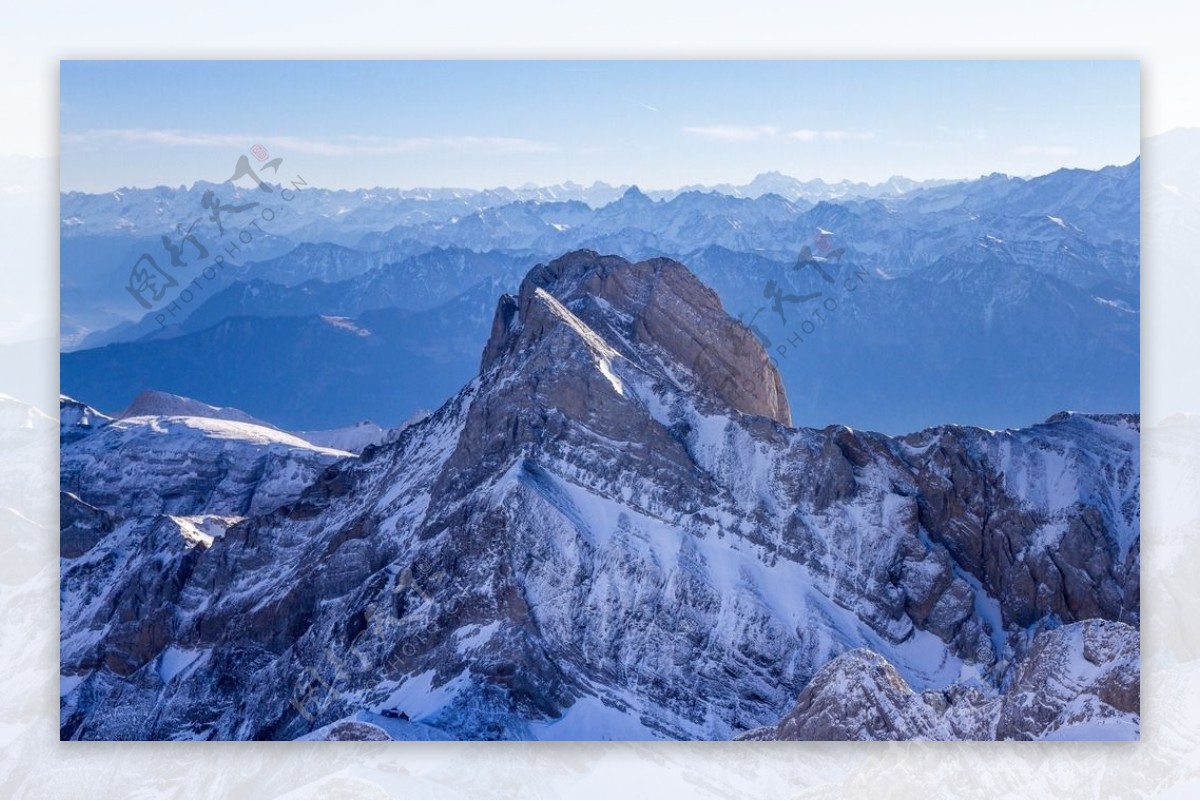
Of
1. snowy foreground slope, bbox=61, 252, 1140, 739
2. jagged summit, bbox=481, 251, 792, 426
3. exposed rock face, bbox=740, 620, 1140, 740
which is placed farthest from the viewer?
jagged summit, bbox=481, 251, 792, 426

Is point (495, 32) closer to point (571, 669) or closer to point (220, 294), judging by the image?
point (571, 669)

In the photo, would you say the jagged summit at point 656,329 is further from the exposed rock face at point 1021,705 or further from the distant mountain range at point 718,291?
the exposed rock face at point 1021,705

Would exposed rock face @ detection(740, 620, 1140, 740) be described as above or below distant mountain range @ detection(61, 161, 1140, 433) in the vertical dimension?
below

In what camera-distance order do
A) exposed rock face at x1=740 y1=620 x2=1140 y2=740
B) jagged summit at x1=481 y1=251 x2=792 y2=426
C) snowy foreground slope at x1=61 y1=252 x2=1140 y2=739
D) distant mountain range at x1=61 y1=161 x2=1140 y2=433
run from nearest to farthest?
exposed rock face at x1=740 y1=620 x2=1140 y2=740 < snowy foreground slope at x1=61 y1=252 x2=1140 y2=739 < distant mountain range at x1=61 y1=161 x2=1140 y2=433 < jagged summit at x1=481 y1=251 x2=792 y2=426

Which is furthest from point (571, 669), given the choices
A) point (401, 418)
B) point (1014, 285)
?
point (1014, 285)

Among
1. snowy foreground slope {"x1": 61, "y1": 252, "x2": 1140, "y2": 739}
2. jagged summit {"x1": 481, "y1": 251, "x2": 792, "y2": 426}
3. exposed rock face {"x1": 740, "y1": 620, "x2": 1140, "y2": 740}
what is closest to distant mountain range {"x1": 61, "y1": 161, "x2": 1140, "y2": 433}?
jagged summit {"x1": 481, "y1": 251, "x2": 792, "y2": 426}

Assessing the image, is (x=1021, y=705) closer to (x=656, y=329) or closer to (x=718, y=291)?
(x=656, y=329)

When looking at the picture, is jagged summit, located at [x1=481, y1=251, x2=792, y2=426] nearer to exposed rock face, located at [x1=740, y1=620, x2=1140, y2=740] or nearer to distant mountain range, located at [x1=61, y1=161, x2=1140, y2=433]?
distant mountain range, located at [x1=61, y1=161, x2=1140, y2=433]
